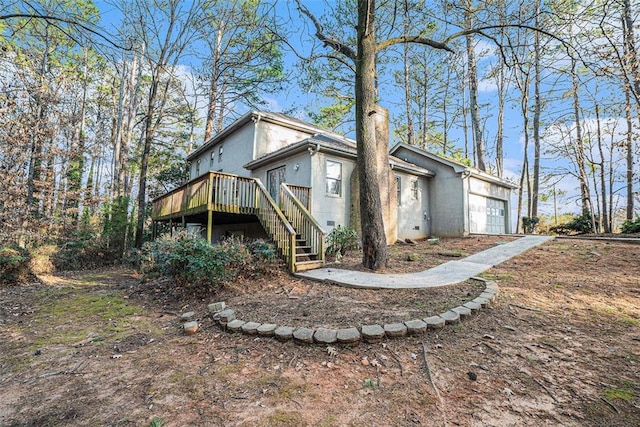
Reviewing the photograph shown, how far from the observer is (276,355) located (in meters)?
3.12

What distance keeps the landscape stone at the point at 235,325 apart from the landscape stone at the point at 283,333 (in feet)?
1.87

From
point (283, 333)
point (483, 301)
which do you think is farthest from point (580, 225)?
point (283, 333)

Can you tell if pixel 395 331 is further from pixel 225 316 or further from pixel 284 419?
pixel 225 316

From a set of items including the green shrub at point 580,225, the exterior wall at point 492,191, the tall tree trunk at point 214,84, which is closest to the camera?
the exterior wall at point 492,191

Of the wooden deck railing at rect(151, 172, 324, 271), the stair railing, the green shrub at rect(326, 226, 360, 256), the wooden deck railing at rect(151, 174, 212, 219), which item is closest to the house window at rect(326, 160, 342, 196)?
the wooden deck railing at rect(151, 172, 324, 271)

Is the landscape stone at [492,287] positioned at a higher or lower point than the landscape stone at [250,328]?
higher

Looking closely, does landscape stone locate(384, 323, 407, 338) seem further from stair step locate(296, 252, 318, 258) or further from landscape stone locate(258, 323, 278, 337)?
stair step locate(296, 252, 318, 258)

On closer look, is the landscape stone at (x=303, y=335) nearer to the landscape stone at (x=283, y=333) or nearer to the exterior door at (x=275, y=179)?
the landscape stone at (x=283, y=333)

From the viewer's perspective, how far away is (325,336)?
10.6 feet

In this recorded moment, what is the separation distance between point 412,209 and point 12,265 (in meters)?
13.9

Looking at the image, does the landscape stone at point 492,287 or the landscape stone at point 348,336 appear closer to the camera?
the landscape stone at point 348,336

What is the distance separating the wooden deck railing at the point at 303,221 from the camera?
7.38 meters

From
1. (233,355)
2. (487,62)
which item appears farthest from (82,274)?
(487,62)

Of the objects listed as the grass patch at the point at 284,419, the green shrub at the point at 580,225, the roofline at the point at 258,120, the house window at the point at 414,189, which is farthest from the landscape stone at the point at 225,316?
the green shrub at the point at 580,225
